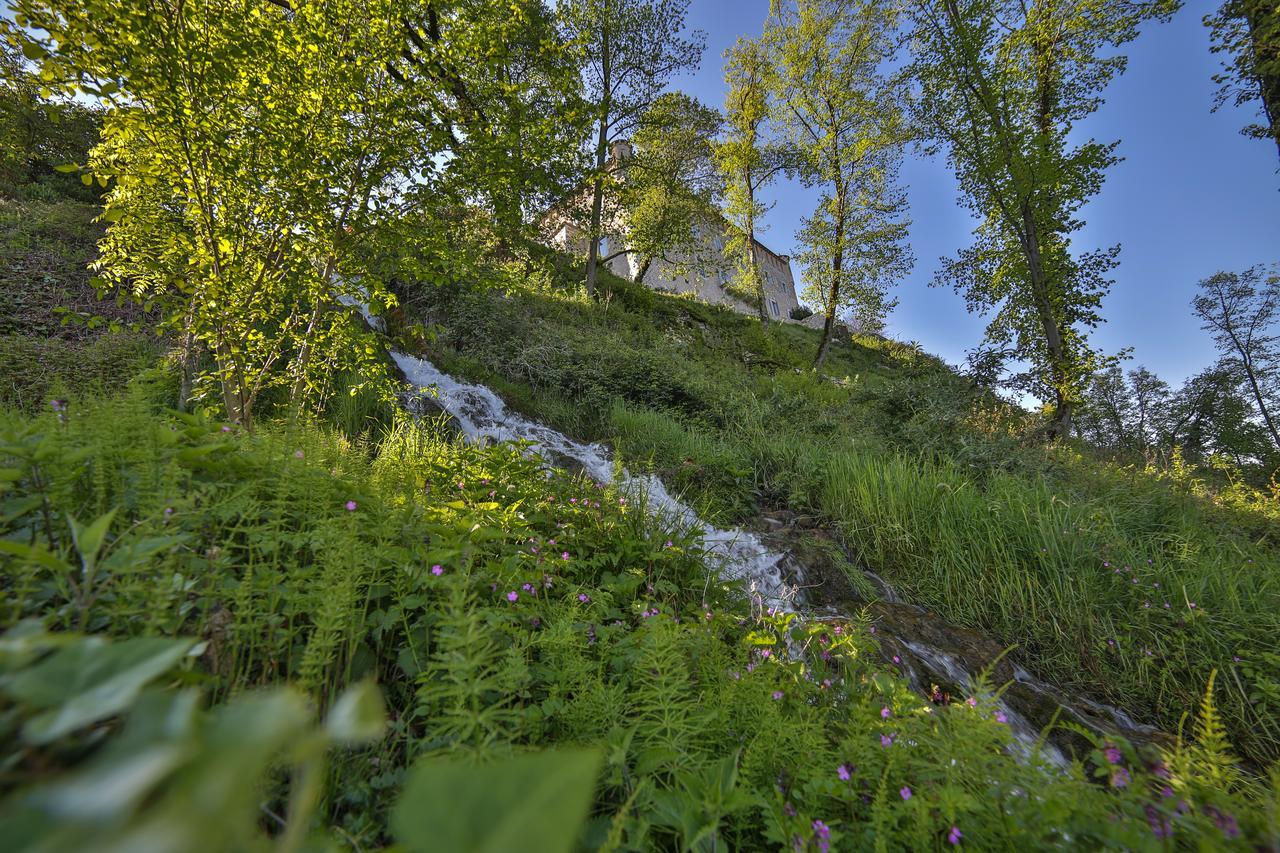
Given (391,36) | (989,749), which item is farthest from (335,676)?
(391,36)

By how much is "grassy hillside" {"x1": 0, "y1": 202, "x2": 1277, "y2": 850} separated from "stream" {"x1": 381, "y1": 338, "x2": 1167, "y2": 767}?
33 centimetres

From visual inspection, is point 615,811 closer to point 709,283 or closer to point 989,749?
point 989,749

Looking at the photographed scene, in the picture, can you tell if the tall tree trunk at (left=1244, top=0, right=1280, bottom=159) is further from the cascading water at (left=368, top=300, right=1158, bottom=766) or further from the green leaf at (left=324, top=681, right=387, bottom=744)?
the green leaf at (left=324, top=681, right=387, bottom=744)

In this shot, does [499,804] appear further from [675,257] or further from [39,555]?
[675,257]

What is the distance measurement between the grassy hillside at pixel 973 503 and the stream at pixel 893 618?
0.30 m

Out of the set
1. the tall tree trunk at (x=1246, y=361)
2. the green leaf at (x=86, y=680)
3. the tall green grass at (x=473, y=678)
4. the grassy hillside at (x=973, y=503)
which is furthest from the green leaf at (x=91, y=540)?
the tall tree trunk at (x=1246, y=361)

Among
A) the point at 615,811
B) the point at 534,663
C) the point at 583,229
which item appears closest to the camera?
the point at 615,811

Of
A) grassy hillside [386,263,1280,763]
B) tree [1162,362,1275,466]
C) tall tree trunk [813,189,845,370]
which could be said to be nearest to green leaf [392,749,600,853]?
grassy hillside [386,263,1280,763]

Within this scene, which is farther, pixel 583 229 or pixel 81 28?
pixel 583 229

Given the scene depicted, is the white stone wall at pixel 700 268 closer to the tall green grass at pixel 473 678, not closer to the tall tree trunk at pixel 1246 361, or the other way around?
the tall green grass at pixel 473 678

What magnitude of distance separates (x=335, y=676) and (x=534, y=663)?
67 centimetres

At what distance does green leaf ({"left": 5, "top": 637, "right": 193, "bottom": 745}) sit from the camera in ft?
1.17

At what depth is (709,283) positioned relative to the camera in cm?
2744

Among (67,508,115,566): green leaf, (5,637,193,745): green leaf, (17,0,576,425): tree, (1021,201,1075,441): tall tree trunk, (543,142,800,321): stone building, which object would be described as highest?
(543,142,800,321): stone building
